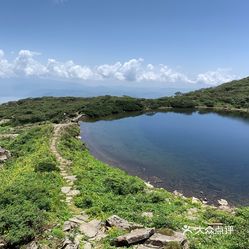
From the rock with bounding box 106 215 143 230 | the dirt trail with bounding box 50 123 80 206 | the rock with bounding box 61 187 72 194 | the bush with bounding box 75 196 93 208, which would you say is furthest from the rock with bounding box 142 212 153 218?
the rock with bounding box 61 187 72 194

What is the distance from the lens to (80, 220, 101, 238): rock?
18.7 metres

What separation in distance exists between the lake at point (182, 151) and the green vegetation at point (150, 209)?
841cm

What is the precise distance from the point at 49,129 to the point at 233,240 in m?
39.3

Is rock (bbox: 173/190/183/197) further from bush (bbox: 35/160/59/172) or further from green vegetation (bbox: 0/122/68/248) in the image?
bush (bbox: 35/160/59/172)

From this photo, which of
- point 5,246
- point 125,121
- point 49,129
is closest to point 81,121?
point 125,121

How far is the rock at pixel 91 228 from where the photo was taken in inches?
738

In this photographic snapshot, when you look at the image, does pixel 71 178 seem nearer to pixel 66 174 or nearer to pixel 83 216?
pixel 66 174

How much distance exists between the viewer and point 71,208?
23.0 m

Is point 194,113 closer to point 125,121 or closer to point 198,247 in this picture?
point 125,121

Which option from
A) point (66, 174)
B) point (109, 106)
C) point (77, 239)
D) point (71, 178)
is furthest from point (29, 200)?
point (109, 106)

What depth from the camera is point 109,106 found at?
9006cm

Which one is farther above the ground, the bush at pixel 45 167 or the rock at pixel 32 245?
the bush at pixel 45 167

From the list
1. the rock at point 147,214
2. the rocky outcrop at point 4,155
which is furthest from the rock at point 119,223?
the rocky outcrop at point 4,155

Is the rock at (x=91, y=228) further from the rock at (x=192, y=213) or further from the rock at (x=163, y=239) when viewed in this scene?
the rock at (x=192, y=213)
